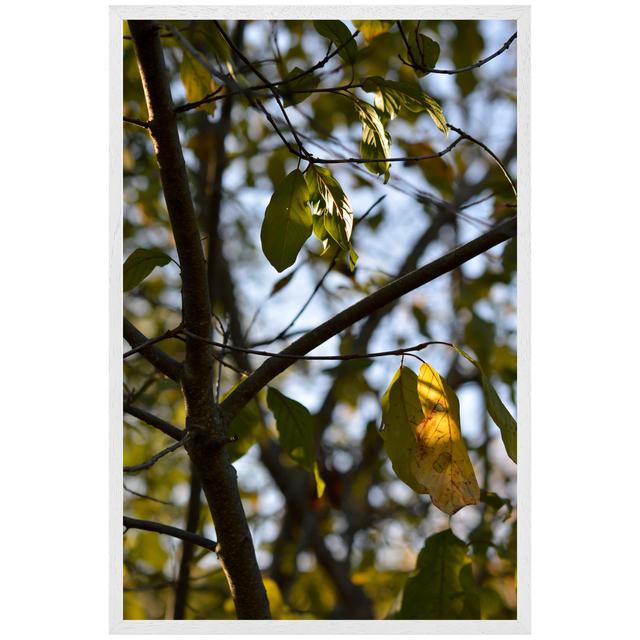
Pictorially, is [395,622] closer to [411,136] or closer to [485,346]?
[485,346]

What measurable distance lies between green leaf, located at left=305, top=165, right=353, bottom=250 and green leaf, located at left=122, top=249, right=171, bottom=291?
0.14m

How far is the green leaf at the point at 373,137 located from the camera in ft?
1.88

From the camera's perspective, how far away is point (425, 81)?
4.51 ft

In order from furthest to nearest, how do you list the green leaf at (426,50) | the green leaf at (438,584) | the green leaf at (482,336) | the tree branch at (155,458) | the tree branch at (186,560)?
the green leaf at (482,336)
the tree branch at (186,560)
the green leaf at (438,584)
the green leaf at (426,50)
the tree branch at (155,458)

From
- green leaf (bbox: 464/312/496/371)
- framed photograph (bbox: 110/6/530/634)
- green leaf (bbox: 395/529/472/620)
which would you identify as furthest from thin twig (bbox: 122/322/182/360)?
green leaf (bbox: 464/312/496/371)

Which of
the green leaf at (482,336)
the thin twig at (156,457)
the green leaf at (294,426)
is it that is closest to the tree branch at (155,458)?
the thin twig at (156,457)

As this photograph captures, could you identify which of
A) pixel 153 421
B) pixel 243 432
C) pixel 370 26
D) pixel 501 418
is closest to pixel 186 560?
pixel 243 432

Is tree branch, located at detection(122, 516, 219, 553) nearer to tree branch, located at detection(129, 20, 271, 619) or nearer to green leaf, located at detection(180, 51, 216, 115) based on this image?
tree branch, located at detection(129, 20, 271, 619)

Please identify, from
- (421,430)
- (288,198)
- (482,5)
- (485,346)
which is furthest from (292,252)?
(485,346)

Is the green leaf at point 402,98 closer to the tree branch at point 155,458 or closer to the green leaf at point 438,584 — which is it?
→ the tree branch at point 155,458

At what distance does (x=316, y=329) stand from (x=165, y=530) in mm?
204

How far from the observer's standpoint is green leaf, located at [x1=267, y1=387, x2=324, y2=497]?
71 cm

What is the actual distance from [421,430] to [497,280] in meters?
0.76

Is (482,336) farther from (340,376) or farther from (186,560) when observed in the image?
(186,560)
